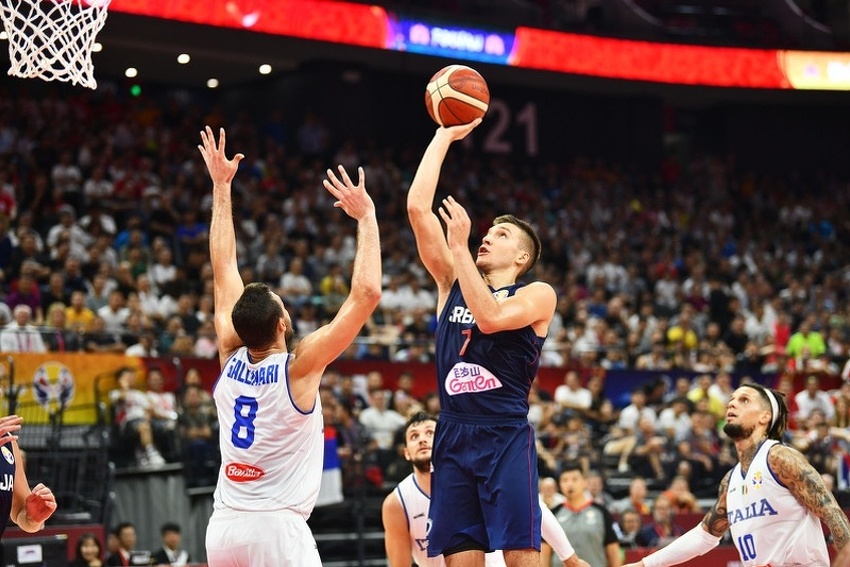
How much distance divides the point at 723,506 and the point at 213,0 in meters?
15.0

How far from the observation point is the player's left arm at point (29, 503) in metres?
6.38

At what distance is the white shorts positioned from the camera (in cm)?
535

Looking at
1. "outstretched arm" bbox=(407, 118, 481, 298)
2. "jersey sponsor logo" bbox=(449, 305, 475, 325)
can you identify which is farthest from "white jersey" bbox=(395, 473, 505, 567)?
"jersey sponsor logo" bbox=(449, 305, 475, 325)

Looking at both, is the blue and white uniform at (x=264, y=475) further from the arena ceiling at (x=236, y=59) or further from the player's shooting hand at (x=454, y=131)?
the arena ceiling at (x=236, y=59)

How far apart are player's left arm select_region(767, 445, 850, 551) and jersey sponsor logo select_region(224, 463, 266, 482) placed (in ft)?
11.6

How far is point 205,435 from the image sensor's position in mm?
14023

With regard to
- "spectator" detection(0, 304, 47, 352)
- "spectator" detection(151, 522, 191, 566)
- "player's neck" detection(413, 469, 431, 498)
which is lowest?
"spectator" detection(151, 522, 191, 566)

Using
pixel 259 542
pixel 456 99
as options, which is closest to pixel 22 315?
pixel 456 99

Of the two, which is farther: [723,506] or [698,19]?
[698,19]

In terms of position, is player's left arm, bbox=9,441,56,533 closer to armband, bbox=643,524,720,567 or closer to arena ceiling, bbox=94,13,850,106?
armband, bbox=643,524,720,567

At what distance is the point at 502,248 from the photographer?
21.0 ft

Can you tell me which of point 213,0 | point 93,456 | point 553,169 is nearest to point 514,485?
point 93,456

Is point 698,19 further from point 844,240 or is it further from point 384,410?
point 384,410

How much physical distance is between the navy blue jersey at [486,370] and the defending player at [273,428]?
2.71 ft
